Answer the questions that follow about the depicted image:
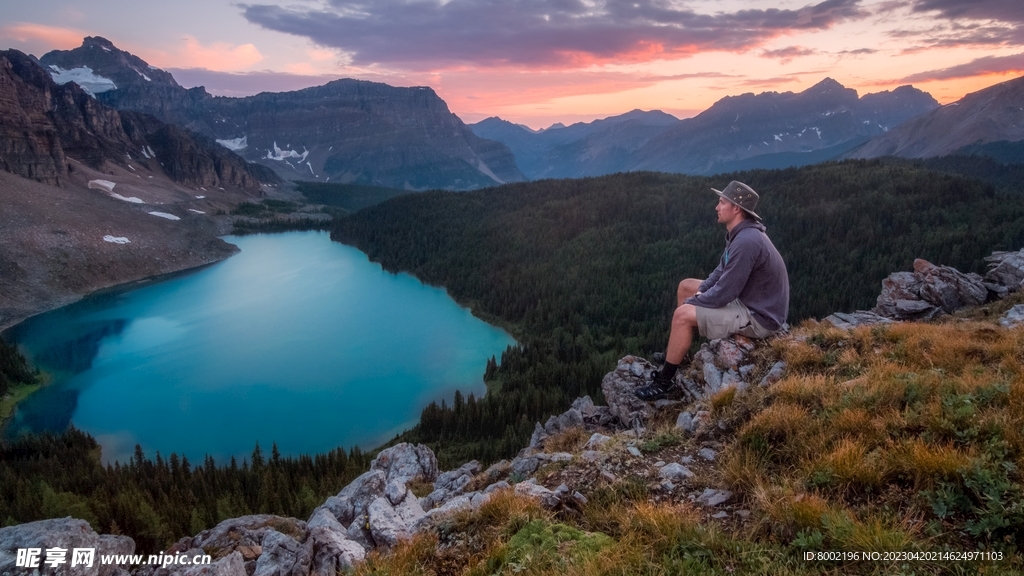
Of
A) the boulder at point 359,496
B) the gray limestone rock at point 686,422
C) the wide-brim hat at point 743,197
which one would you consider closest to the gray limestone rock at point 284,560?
the boulder at point 359,496

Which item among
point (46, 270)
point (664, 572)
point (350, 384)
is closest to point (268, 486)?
point (350, 384)

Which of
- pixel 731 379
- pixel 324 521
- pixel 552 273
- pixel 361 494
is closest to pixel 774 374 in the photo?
pixel 731 379

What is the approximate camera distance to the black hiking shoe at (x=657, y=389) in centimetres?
1047

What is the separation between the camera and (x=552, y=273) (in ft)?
276

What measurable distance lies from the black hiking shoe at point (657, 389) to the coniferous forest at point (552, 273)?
1913 cm

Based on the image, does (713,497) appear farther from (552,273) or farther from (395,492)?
(552,273)

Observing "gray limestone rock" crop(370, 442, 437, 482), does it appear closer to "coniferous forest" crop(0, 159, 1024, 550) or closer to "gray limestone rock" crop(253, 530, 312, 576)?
"gray limestone rock" crop(253, 530, 312, 576)

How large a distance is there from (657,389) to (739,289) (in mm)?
2682

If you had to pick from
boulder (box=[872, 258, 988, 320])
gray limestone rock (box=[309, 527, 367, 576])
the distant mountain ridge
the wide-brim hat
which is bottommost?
gray limestone rock (box=[309, 527, 367, 576])

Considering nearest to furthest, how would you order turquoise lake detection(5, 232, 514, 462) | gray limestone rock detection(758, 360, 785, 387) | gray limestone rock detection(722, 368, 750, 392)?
gray limestone rock detection(758, 360, 785, 387) → gray limestone rock detection(722, 368, 750, 392) → turquoise lake detection(5, 232, 514, 462)

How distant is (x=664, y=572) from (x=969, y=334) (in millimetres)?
7971

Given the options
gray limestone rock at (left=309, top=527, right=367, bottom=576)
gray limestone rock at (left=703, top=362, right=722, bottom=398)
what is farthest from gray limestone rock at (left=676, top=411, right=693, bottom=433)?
gray limestone rock at (left=309, top=527, right=367, bottom=576)

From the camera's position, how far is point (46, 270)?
238 feet

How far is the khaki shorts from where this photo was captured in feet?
31.1
